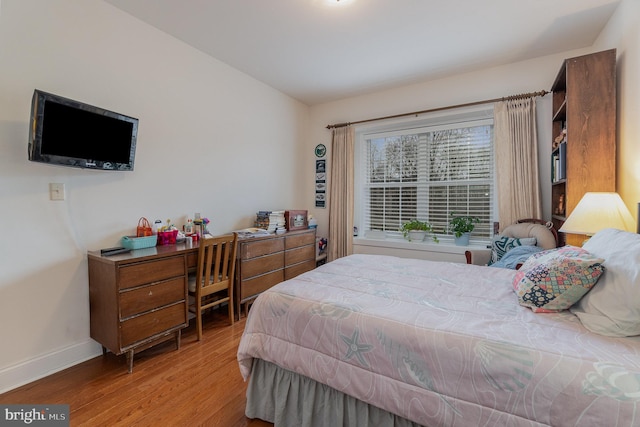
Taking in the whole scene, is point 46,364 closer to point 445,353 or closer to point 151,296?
point 151,296

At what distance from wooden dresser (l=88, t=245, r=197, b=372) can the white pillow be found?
95.2 inches

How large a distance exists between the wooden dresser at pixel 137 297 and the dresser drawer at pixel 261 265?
0.66m

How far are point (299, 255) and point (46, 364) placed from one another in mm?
2350

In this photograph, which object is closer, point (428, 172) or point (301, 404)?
point (301, 404)

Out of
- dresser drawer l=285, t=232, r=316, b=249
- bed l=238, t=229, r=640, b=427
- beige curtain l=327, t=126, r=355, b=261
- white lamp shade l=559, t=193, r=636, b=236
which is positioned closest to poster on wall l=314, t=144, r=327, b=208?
beige curtain l=327, t=126, r=355, b=261

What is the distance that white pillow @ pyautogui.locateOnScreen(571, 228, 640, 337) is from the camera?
39.4 inches

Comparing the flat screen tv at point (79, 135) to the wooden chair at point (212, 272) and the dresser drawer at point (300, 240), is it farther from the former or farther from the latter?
the dresser drawer at point (300, 240)

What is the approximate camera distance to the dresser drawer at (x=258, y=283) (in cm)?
284

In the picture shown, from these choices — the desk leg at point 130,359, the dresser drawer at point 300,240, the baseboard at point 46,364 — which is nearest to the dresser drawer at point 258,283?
the dresser drawer at point 300,240

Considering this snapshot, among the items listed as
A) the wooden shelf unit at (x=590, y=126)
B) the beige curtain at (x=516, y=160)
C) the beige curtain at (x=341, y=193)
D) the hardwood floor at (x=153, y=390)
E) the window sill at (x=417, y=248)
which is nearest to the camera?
the hardwood floor at (x=153, y=390)

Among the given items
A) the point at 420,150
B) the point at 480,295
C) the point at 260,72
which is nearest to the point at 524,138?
the point at 420,150

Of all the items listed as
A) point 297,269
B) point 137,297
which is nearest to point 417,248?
point 297,269

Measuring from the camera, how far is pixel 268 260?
310 cm

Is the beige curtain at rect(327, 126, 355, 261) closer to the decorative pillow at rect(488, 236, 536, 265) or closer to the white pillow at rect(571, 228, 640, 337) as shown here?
the decorative pillow at rect(488, 236, 536, 265)
